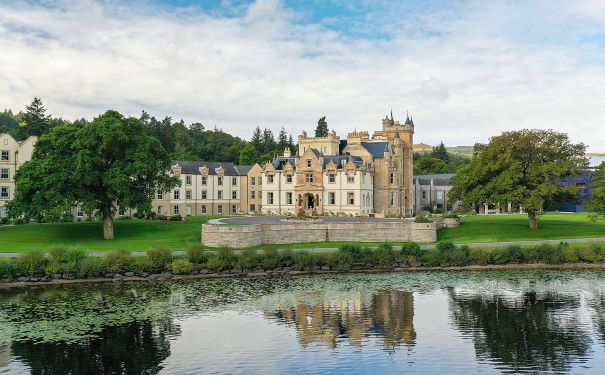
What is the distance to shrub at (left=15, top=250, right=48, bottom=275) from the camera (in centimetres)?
4034

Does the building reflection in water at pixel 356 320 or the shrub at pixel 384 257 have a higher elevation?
the shrub at pixel 384 257

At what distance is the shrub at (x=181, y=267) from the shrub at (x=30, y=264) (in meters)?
9.01

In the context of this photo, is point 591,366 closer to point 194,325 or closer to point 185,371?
point 185,371

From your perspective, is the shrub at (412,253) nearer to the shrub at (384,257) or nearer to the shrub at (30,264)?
the shrub at (384,257)

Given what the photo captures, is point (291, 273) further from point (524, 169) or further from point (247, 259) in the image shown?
point (524, 169)

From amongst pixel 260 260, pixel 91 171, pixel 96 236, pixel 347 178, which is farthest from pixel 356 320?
pixel 347 178

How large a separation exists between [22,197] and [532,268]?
1741 inches

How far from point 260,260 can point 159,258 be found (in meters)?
7.61

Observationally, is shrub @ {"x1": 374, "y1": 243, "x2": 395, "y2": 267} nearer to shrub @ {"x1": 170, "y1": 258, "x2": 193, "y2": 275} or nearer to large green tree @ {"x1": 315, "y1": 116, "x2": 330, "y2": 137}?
shrub @ {"x1": 170, "y1": 258, "x2": 193, "y2": 275}

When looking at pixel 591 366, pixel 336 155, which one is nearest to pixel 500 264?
pixel 591 366

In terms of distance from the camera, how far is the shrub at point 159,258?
139 ft

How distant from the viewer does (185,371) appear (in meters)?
22.3

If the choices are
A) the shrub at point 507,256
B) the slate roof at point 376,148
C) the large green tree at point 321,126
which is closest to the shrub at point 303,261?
the shrub at point 507,256

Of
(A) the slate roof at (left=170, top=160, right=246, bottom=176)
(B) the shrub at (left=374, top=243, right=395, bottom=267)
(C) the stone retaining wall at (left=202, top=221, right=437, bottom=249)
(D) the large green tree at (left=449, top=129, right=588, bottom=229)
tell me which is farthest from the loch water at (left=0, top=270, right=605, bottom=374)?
(A) the slate roof at (left=170, top=160, right=246, bottom=176)
